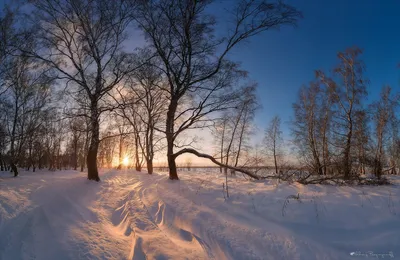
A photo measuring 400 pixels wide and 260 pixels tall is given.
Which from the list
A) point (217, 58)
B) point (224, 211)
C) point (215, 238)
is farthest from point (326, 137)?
point (215, 238)

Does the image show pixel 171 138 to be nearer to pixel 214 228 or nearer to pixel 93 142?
pixel 93 142

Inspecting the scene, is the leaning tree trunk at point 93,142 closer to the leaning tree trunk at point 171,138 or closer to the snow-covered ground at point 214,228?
the leaning tree trunk at point 171,138

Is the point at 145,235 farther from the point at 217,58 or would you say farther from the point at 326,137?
the point at 326,137

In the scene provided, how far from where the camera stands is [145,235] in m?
4.14

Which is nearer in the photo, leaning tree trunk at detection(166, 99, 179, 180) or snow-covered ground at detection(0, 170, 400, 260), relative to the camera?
snow-covered ground at detection(0, 170, 400, 260)

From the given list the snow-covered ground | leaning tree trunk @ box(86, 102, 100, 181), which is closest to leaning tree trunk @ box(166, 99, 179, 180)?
leaning tree trunk @ box(86, 102, 100, 181)

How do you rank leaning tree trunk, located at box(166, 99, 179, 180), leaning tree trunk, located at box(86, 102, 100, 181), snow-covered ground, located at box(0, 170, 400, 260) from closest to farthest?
snow-covered ground, located at box(0, 170, 400, 260)
leaning tree trunk, located at box(86, 102, 100, 181)
leaning tree trunk, located at box(166, 99, 179, 180)

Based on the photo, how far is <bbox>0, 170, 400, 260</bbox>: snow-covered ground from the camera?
10.8ft

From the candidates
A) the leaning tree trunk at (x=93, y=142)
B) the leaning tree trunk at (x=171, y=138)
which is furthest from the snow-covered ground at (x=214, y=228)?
the leaning tree trunk at (x=171, y=138)

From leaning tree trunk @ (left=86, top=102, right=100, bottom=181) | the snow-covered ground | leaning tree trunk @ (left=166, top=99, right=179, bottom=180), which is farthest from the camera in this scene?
leaning tree trunk @ (left=166, top=99, right=179, bottom=180)

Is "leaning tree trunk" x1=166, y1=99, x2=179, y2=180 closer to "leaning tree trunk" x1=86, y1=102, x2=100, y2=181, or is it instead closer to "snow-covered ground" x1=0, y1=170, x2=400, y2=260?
"leaning tree trunk" x1=86, y1=102, x2=100, y2=181

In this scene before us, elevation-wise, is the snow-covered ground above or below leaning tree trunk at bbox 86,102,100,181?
below

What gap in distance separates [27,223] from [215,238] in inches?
160

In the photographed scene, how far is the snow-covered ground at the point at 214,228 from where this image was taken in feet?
10.8
